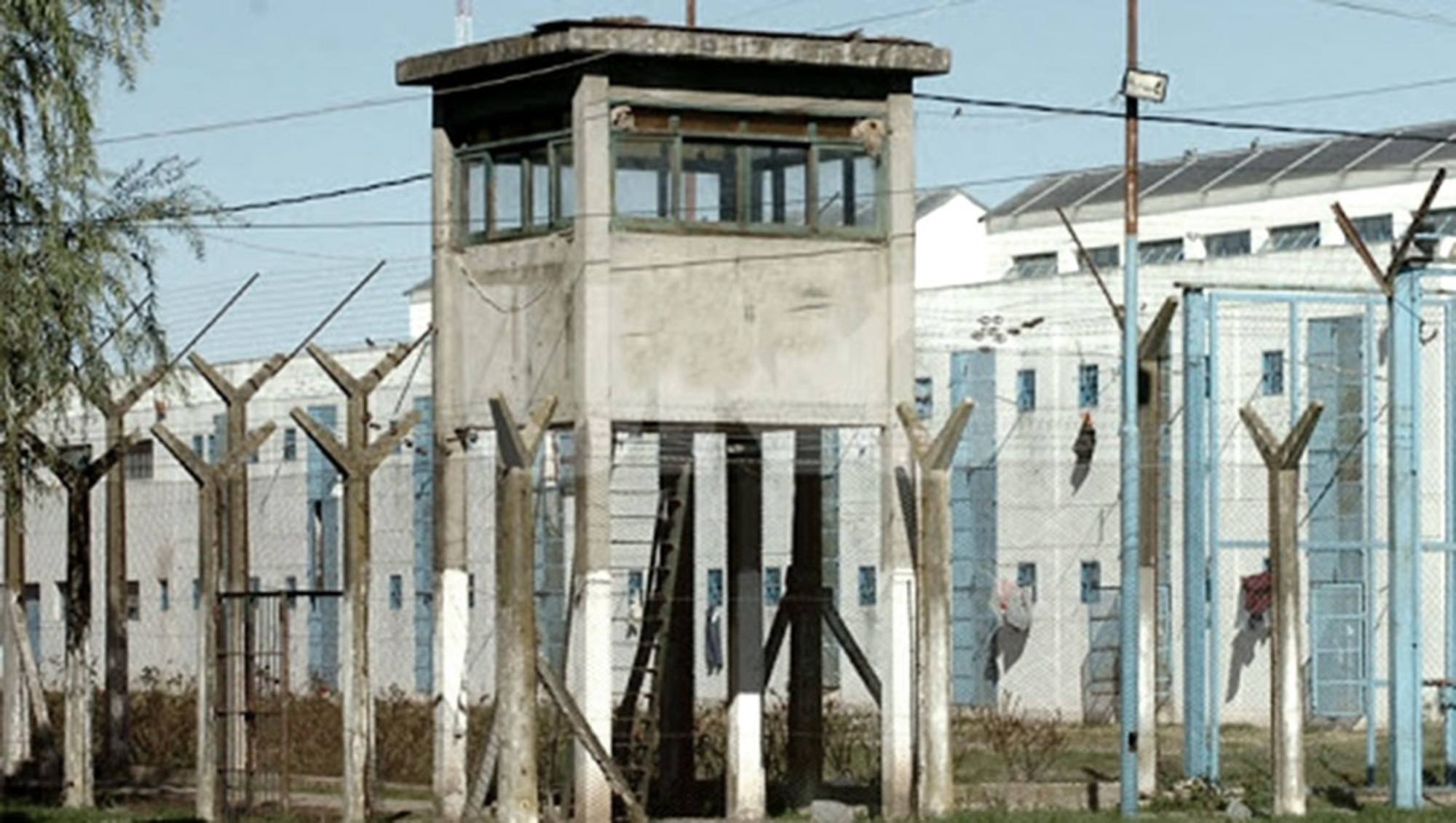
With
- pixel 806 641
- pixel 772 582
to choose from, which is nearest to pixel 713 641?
pixel 772 582

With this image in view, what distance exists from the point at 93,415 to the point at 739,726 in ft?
53.4

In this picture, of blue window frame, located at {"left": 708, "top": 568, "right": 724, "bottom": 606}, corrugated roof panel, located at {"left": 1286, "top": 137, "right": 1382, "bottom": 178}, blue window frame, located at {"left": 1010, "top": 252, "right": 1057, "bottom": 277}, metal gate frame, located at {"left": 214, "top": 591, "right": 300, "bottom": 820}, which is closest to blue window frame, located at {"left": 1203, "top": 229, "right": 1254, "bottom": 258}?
corrugated roof panel, located at {"left": 1286, "top": 137, "right": 1382, "bottom": 178}

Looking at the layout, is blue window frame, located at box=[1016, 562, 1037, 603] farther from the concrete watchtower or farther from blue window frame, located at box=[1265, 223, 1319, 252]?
the concrete watchtower

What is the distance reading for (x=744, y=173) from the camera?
25.9m

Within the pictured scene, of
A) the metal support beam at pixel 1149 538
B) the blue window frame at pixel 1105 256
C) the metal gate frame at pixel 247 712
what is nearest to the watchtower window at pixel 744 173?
the metal support beam at pixel 1149 538

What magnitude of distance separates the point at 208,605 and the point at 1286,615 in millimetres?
8877

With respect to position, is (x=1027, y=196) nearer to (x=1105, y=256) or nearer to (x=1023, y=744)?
(x=1105, y=256)

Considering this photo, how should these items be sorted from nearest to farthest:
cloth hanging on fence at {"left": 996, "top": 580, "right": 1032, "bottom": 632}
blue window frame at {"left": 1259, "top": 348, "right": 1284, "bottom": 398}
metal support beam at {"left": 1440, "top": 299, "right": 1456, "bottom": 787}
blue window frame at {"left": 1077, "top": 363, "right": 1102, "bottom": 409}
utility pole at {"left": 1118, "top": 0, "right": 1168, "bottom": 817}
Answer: utility pole at {"left": 1118, "top": 0, "right": 1168, "bottom": 817}
metal support beam at {"left": 1440, "top": 299, "right": 1456, "bottom": 787}
blue window frame at {"left": 1259, "top": 348, "right": 1284, "bottom": 398}
cloth hanging on fence at {"left": 996, "top": 580, "right": 1032, "bottom": 632}
blue window frame at {"left": 1077, "top": 363, "right": 1102, "bottom": 409}

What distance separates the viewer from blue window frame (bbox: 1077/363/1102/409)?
45.4m

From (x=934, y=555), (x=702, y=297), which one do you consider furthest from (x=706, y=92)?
(x=934, y=555)

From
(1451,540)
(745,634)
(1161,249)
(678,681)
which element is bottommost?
(678,681)

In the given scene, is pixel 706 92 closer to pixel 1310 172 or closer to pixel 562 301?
pixel 562 301

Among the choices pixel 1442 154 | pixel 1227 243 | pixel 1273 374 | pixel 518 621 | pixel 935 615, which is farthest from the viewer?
pixel 1227 243

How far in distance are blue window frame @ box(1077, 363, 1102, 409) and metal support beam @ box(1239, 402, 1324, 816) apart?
64.0 feet
